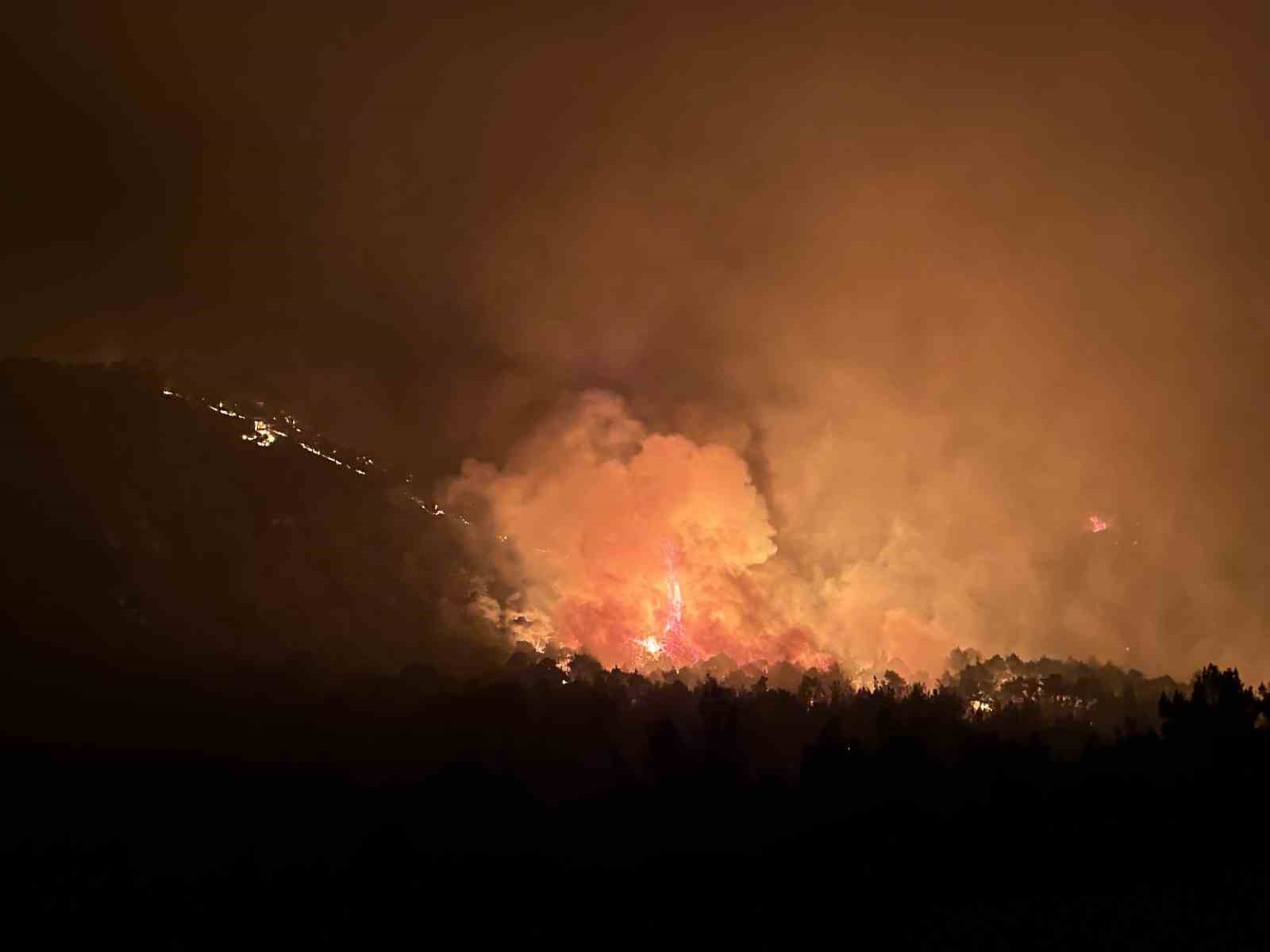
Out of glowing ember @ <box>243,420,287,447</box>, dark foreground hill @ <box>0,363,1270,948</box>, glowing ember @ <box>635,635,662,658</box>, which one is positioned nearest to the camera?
dark foreground hill @ <box>0,363,1270,948</box>

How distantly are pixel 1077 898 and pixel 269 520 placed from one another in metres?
58.9

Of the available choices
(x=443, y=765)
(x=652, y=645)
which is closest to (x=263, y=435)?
(x=652, y=645)

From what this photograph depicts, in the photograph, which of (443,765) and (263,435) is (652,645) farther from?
(263,435)

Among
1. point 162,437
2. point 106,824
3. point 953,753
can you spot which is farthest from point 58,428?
point 953,753

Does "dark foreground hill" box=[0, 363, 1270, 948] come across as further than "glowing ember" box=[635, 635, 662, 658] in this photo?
No

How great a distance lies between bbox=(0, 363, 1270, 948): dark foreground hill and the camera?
31.6 metres

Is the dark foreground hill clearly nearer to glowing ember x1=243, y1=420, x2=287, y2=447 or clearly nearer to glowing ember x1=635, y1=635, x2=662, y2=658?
glowing ember x1=243, y1=420, x2=287, y2=447

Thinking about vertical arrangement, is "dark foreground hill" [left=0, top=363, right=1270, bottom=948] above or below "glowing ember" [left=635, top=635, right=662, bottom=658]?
below

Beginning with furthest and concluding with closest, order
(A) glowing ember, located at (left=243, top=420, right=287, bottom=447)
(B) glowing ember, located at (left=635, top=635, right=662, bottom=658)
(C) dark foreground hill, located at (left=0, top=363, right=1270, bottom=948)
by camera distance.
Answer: (A) glowing ember, located at (left=243, top=420, right=287, bottom=447) < (B) glowing ember, located at (left=635, top=635, right=662, bottom=658) < (C) dark foreground hill, located at (left=0, top=363, right=1270, bottom=948)

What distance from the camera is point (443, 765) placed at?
153 ft

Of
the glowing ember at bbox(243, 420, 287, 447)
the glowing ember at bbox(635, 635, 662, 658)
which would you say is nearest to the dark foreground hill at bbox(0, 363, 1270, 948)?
the glowing ember at bbox(243, 420, 287, 447)

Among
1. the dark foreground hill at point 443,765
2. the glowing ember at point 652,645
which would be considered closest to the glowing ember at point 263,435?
the dark foreground hill at point 443,765

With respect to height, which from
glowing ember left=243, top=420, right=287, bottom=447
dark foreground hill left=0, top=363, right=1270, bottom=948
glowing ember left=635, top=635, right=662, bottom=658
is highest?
glowing ember left=243, top=420, right=287, bottom=447

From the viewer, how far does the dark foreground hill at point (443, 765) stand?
31.6 meters
